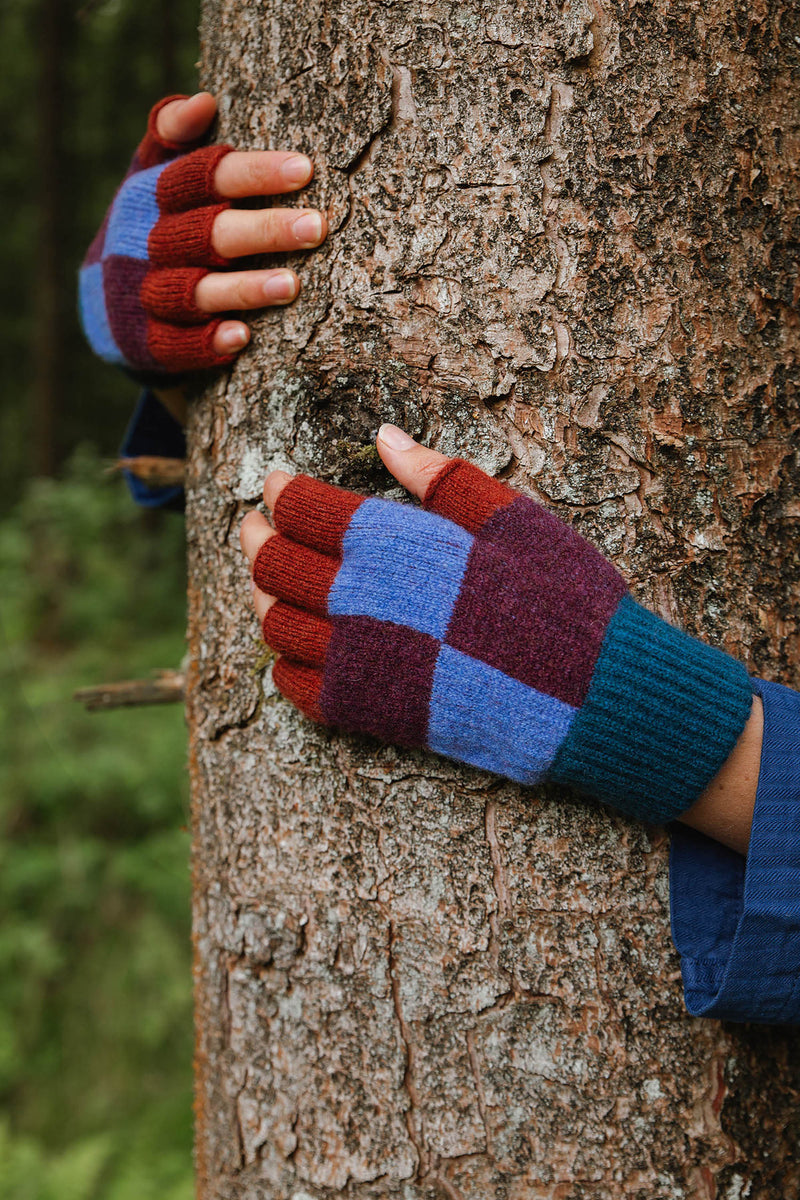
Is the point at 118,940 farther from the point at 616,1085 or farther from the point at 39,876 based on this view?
the point at 616,1085

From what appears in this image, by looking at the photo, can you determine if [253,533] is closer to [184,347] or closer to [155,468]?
[184,347]

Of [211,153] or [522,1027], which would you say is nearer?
[522,1027]

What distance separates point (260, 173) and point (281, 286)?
156 mm

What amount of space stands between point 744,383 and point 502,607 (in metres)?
0.47

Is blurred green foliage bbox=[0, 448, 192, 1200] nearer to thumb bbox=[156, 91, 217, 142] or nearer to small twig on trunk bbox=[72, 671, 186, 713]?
small twig on trunk bbox=[72, 671, 186, 713]

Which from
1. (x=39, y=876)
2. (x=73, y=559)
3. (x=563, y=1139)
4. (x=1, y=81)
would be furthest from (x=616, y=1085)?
(x=1, y=81)

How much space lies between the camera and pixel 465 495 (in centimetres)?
102

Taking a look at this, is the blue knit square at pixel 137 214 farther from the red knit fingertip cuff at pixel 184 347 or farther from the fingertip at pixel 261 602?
the fingertip at pixel 261 602

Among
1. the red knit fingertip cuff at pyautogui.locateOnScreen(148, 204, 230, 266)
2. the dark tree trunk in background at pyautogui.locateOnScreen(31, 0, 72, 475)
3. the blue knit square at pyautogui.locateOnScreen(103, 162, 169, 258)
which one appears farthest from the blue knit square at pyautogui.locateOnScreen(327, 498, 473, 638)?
the dark tree trunk in background at pyautogui.locateOnScreen(31, 0, 72, 475)

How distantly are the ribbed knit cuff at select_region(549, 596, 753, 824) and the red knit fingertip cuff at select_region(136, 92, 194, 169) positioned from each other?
0.98 metres

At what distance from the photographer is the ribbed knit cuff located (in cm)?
97

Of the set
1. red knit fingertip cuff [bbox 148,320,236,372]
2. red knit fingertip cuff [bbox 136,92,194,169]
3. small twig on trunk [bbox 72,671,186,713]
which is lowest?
small twig on trunk [bbox 72,671,186,713]

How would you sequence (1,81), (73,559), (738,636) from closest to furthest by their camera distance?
(738,636), (73,559), (1,81)

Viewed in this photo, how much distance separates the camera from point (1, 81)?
7949mm
